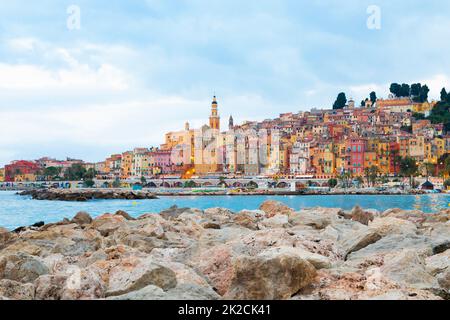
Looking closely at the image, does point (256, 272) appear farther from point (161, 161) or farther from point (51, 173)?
point (51, 173)

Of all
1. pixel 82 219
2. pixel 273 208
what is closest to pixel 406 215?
pixel 273 208

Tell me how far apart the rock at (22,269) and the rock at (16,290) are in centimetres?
78

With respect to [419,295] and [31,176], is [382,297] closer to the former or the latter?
[419,295]

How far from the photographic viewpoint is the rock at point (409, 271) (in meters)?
4.02

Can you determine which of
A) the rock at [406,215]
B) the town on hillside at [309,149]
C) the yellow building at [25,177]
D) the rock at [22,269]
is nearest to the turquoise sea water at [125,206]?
the rock at [406,215]

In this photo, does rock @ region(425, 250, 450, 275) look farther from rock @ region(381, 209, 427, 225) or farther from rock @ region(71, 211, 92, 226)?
rock @ region(71, 211, 92, 226)

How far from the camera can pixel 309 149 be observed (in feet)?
318

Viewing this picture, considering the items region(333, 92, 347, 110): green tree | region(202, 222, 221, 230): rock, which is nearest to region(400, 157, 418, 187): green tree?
region(333, 92, 347, 110): green tree

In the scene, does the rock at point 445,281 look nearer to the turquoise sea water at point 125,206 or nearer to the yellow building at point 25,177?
the turquoise sea water at point 125,206

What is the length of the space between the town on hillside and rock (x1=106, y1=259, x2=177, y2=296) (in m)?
74.7

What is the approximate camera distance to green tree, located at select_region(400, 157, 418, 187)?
254 ft

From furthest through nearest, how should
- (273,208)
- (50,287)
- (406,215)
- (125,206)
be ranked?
(125,206) → (273,208) → (406,215) → (50,287)

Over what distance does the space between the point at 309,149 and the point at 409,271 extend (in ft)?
306
